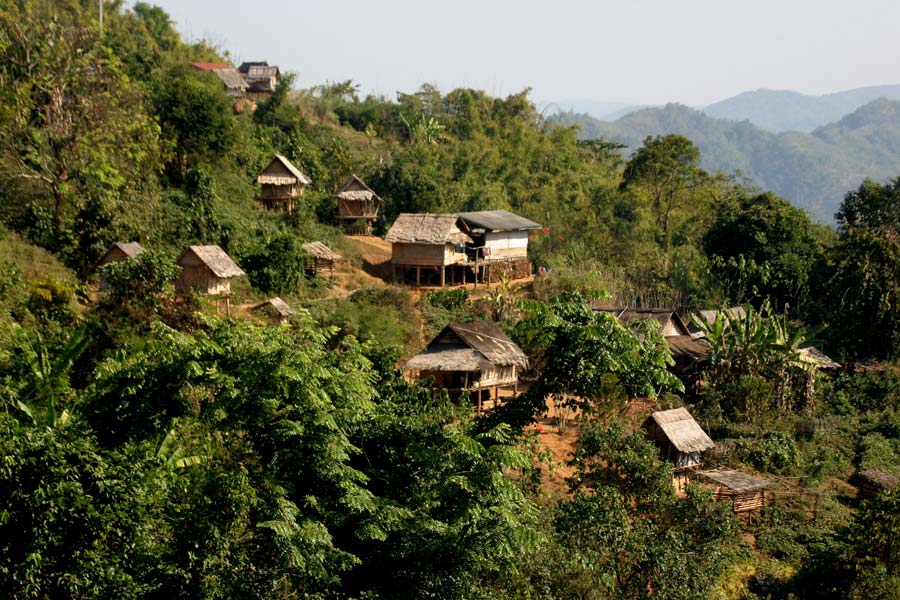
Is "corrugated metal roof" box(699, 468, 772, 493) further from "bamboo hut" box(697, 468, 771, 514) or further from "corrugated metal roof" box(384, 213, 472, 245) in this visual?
"corrugated metal roof" box(384, 213, 472, 245)

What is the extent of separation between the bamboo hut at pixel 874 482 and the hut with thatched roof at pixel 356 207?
926 inches

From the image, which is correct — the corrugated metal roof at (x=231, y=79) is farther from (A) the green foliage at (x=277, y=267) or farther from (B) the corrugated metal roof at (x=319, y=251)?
(A) the green foliage at (x=277, y=267)

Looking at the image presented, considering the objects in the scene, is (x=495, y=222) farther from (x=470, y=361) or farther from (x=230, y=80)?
(x=230, y=80)

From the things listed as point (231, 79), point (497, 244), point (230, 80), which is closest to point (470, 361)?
point (497, 244)

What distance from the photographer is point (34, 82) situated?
23766 millimetres

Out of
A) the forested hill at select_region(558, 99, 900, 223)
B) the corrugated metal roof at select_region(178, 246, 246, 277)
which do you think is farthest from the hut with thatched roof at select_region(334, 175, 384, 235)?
the forested hill at select_region(558, 99, 900, 223)

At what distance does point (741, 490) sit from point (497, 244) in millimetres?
18669

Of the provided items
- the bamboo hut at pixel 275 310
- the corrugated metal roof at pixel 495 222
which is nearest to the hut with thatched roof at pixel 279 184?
the corrugated metal roof at pixel 495 222

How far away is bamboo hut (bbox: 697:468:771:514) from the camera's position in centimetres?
1638

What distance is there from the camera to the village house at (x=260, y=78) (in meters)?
47.2

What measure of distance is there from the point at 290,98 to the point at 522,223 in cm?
2059

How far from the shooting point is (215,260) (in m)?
23.2

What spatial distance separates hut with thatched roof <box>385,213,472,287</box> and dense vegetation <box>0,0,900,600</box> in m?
1.91

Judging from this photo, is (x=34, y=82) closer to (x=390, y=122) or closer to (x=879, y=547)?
(x=879, y=547)
